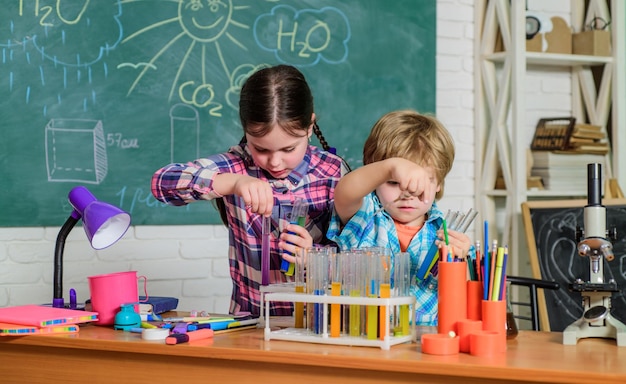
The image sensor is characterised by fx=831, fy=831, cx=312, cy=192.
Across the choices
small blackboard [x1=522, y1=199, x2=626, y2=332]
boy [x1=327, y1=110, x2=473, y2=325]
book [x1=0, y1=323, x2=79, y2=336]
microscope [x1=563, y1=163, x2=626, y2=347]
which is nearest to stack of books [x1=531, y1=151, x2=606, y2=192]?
small blackboard [x1=522, y1=199, x2=626, y2=332]

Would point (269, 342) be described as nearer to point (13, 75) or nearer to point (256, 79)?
point (256, 79)

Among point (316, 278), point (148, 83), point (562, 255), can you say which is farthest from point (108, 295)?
point (562, 255)

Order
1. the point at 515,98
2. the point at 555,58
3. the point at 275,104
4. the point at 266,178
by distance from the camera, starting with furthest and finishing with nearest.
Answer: the point at 555,58
the point at 515,98
the point at 266,178
the point at 275,104

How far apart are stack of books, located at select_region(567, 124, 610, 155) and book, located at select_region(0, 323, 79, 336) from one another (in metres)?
3.00

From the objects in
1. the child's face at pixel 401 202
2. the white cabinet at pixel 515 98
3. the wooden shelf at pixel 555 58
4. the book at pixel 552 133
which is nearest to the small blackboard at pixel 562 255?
the white cabinet at pixel 515 98

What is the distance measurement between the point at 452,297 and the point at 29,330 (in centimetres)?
98

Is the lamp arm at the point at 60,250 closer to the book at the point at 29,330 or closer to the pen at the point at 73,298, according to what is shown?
the pen at the point at 73,298

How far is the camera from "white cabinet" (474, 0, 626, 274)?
13.5 ft

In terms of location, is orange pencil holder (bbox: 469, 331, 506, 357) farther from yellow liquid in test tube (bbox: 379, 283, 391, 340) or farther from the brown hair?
the brown hair

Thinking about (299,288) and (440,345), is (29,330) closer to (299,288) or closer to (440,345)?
(299,288)

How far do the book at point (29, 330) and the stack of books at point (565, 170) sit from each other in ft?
9.58

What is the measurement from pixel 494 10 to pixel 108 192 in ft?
6.99

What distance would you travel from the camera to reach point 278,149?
2.15 meters

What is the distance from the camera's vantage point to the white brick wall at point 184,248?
11.2 feet
